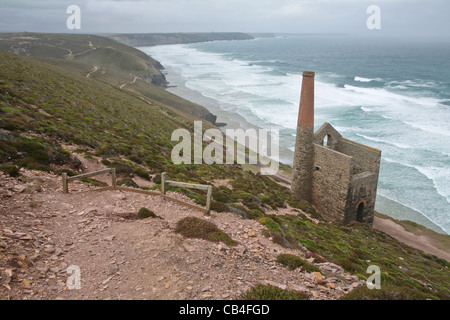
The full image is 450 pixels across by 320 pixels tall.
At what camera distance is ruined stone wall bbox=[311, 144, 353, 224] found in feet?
66.7

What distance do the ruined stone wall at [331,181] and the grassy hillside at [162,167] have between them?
1569mm

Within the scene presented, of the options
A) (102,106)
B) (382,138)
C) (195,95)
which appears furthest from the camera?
(195,95)

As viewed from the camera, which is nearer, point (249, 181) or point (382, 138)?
point (249, 181)

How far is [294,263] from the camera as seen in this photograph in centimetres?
940

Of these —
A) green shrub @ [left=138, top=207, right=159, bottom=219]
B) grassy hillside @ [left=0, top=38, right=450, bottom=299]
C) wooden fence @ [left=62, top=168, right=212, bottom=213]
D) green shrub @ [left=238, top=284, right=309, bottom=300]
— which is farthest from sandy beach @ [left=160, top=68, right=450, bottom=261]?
green shrub @ [left=138, top=207, right=159, bottom=219]

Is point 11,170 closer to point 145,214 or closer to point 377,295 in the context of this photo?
point 145,214

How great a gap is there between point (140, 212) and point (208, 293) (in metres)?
4.66

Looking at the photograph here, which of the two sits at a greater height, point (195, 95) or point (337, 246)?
point (195, 95)

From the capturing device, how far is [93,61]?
9088cm

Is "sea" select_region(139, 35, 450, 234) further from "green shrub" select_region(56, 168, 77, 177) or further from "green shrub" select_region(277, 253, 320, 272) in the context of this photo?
"green shrub" select_region(56, 168, 77, 177)

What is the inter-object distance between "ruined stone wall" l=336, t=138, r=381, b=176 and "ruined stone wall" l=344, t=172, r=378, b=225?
2.43 feet

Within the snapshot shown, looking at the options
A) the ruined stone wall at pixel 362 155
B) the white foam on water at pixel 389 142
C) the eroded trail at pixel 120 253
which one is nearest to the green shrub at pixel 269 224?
the eroded trail at pixel 120 253
